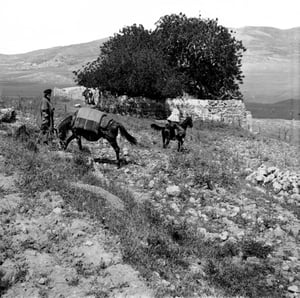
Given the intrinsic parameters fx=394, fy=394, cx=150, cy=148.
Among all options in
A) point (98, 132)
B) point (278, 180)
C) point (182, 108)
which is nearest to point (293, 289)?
point (278, 180)

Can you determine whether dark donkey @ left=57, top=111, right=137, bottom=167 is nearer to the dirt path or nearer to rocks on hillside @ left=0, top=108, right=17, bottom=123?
rocks on hillside @ left=0, top=108, right=17, bottom=123

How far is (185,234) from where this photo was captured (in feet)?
28.1

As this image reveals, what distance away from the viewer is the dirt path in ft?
20.2

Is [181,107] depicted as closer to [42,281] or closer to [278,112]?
[42,281]

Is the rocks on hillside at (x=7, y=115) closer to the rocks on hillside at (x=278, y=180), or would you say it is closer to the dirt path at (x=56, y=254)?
the dirt path at (x=56, y=254)

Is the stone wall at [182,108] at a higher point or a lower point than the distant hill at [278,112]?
higher

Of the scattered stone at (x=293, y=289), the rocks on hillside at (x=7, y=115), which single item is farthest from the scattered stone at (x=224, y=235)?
the rocks on hillside at (x=7, y=115)

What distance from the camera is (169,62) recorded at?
102ft

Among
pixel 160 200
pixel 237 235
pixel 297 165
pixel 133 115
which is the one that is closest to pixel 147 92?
pixel 133 115

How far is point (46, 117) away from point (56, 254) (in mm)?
8021

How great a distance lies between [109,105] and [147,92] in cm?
287

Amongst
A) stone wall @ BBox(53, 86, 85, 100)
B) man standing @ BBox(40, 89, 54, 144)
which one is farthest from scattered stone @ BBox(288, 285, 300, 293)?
stone wall @ BBox(53, 86, 85, 100)

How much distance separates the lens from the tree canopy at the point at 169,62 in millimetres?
26375

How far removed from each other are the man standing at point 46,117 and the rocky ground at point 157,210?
3.49 feet
